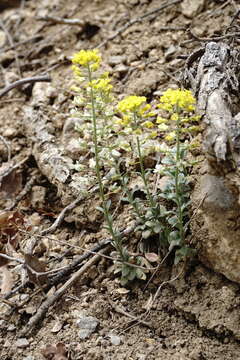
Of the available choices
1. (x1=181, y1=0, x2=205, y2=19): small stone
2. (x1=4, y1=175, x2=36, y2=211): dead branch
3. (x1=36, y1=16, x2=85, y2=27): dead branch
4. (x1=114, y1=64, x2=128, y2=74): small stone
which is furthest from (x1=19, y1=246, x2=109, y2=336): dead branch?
(x1=36, y1=16, x2=85, y2=27): dead branch

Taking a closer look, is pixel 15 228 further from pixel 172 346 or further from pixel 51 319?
pixel 172 346

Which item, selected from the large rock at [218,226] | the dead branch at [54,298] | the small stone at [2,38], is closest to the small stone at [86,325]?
the dead branch at [54,298]

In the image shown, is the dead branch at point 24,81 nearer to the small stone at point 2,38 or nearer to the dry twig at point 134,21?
the dry twig at point 134,21

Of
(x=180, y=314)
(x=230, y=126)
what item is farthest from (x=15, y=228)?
(x=230, y=126)

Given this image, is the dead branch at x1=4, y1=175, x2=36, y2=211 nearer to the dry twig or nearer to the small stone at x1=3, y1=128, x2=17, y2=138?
the small stone at x1=3, y1=128, x2=17, y2=138

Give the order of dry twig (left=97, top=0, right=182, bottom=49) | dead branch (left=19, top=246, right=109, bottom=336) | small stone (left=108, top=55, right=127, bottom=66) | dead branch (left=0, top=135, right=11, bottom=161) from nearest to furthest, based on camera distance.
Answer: dead branch (left=19, top=246, right=109, bottom=336)
dead branch (left=0, top=135, right=11, bottom=161)
small stone (left=108, top=55, right=127, bottom=66)
dry twig (left=97, top=0, right=182, bottom=49)
